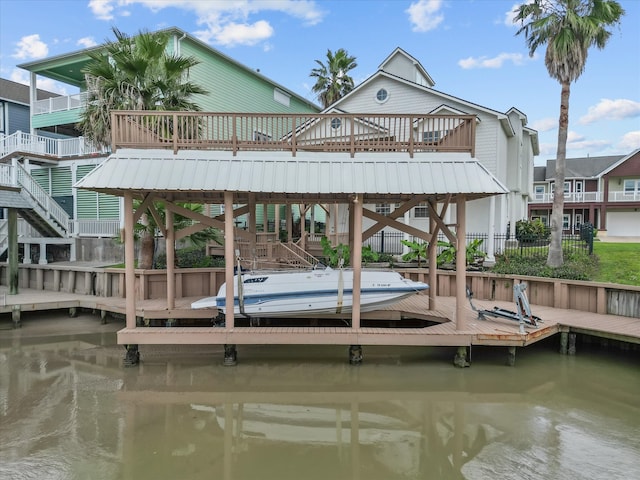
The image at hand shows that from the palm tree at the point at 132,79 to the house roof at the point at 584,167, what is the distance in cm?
3291

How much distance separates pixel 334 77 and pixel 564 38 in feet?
60.6

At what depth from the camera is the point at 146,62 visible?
11375 millimetres

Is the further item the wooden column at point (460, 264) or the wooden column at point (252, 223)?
the wooden column at point (252, 223)

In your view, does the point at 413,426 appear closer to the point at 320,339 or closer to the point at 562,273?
the point at 320,339

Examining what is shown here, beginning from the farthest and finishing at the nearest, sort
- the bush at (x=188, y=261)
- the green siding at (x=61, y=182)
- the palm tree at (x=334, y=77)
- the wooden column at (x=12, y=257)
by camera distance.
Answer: the palm tree at (x=334, y=77) < the green siding at (x=61, y=182) < the bush at (x=188, y=261) < the wooden column at (x=12, y=257)

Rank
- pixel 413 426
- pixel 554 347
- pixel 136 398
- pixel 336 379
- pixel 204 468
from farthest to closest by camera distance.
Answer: pixel 554 347 < pixel 336 379 < pixel 136 398 < pixel 413 426 < pixel 204 468

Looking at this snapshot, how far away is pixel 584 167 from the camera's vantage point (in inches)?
1361

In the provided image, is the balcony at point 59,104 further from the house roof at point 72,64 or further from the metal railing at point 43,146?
the metal railing at point 43,146

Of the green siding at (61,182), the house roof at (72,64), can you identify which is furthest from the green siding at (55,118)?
the green siding at (61,182)

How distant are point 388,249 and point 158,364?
10616mm

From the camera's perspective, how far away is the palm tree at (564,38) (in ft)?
39.1

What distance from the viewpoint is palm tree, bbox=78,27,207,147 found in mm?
11430

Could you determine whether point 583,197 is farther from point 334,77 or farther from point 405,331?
point 405,331

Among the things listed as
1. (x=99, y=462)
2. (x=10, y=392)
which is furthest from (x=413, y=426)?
(x=10, y=392)
